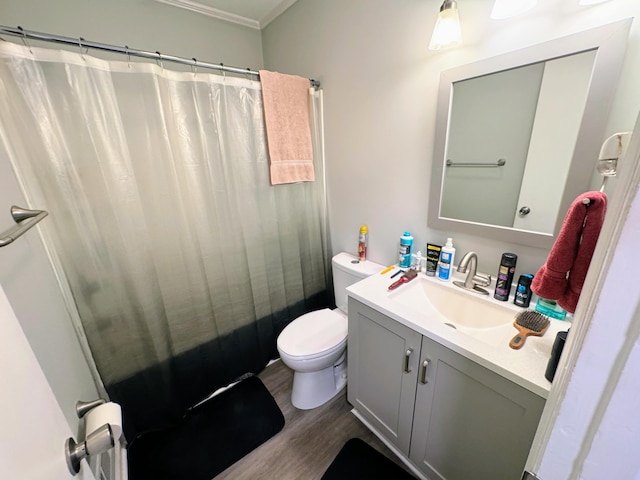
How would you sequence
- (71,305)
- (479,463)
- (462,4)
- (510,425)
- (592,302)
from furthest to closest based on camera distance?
(71,305), (462,4), (479,463), (510,425), (592,302)

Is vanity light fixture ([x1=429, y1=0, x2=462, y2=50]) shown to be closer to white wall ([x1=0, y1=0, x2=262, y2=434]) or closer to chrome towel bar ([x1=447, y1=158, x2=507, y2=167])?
chrome towel bar ([x1=447, y1=158, x2=507, y2=167])

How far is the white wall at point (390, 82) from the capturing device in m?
0.85

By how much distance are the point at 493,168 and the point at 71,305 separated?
1.93 m

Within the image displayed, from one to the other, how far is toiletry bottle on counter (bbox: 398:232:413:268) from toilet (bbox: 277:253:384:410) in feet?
0.64

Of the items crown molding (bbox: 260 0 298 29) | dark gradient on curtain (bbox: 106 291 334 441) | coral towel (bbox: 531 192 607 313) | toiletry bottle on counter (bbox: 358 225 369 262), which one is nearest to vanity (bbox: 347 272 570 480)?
coral towel (bbox: 531 192 607 313)

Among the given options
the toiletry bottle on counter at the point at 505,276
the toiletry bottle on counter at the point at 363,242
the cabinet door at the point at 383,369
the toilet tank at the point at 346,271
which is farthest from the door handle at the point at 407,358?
the toiletry bottle on counter at the point at 363,242

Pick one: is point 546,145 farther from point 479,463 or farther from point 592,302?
point 479,463

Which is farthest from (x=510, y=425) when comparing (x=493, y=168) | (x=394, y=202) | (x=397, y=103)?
(x=397, y=103)

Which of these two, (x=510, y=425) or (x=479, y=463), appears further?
(x=479, y=463)

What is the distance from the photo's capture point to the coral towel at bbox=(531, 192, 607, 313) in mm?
621

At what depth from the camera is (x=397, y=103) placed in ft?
4.29

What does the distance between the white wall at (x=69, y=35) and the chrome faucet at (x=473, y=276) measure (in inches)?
57.9

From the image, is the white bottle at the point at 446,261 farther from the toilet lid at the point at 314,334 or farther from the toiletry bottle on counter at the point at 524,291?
the toilet lid at the point at 314,334

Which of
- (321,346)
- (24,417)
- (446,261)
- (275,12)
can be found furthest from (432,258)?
(275,12)
